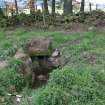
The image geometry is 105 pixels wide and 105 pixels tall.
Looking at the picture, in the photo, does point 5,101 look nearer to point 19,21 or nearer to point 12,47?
point 12,47

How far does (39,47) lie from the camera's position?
8492 millimetres

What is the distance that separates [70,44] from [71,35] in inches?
29.7

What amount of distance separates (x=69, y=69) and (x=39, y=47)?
2.16 m

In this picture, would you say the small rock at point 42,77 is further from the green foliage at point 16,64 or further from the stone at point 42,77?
the green foliage at point 16,64

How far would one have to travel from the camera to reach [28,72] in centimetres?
741

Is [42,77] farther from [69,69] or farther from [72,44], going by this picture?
[72,44]

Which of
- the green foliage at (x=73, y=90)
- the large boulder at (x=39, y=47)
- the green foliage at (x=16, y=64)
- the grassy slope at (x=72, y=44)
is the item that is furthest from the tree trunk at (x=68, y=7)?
the green foliage at (x=73, y=90)

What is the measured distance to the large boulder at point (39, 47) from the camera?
8.45 m

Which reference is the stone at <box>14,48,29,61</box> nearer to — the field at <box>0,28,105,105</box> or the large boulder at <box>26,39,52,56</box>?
the field at <box>0,28,105,105</box>

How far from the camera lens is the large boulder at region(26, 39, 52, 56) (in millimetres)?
8445

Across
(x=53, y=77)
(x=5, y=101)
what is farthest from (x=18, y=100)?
(x=53, y=77)

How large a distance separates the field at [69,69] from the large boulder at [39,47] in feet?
0.85

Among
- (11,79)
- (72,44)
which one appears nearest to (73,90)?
(11,79)

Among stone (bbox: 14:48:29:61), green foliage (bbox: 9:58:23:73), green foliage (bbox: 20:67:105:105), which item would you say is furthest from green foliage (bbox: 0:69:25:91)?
green foliage (bbox: 20:67:105:105)
